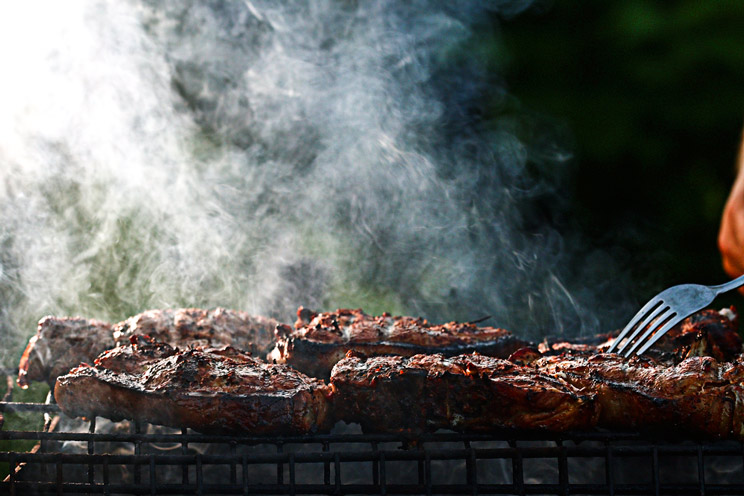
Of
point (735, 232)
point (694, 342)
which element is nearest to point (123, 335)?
point (694, 342)

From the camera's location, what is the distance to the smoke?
4.83 meters

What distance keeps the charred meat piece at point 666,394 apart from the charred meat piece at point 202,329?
158 centimetres

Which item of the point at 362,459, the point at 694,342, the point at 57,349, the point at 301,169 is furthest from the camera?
the point at 301,169

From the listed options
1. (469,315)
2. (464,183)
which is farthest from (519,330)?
(464,183)

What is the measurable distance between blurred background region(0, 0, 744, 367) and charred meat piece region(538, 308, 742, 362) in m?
1.73

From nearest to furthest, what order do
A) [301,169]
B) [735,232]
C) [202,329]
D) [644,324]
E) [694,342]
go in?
[644,324]
[694,342]
[202,329]
[735,232]
[301,169]

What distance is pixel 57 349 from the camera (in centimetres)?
300

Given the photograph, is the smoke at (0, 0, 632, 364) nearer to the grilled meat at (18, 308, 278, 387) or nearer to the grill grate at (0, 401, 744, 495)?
the grilled meat at (18, 308, 278, 387)

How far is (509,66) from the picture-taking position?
5156mm

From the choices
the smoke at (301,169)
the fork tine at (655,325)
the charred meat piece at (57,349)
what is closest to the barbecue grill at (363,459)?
the charred meat piece at (57,349)

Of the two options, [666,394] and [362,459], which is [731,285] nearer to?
[666,394]

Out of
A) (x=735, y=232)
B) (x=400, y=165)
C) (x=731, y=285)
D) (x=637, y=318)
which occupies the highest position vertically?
(x=400, y=165)

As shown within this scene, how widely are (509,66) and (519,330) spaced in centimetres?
224

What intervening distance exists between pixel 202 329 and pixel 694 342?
239 centimetres
